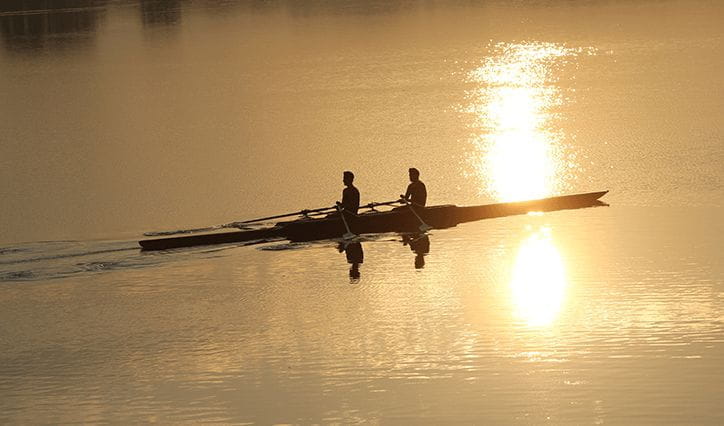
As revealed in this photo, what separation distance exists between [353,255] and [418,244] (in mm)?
1193

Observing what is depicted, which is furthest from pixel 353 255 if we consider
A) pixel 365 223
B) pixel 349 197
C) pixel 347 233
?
pixel 349 197

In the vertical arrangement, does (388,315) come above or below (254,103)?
below

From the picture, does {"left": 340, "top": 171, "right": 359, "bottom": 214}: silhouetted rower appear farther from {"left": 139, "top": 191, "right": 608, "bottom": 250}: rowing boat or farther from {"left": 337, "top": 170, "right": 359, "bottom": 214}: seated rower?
{"left": 139, "top": 191, "right": 608, "bottom": 250}: rowing boat

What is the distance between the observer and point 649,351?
16.1 metres

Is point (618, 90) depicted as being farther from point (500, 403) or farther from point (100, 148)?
point (500, 403)

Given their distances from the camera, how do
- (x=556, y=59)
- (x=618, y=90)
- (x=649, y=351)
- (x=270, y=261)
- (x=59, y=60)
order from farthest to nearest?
(x=59, y=60), (x=556, y=59), (x=618, y=90), (x=270, y=261), (x=649, y=351)

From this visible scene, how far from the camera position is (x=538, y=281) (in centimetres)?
Result: 1983

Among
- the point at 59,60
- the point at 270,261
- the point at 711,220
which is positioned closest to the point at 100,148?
the point at 270,261

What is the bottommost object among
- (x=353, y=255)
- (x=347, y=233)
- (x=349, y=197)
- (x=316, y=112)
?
(x=353, y=255)

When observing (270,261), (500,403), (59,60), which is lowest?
(500,403)

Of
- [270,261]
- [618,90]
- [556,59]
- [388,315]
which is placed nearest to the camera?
[388,315]

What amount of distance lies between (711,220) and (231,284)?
8.71 m

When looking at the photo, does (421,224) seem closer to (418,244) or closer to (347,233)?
(418,244)

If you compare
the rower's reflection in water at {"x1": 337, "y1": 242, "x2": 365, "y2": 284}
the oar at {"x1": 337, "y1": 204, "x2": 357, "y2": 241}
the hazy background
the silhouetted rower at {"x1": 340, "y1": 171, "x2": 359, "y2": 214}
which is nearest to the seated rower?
the silhouetted rower at {"x1": 340, "y1": 171, "x2": 359, "y2": 214}
